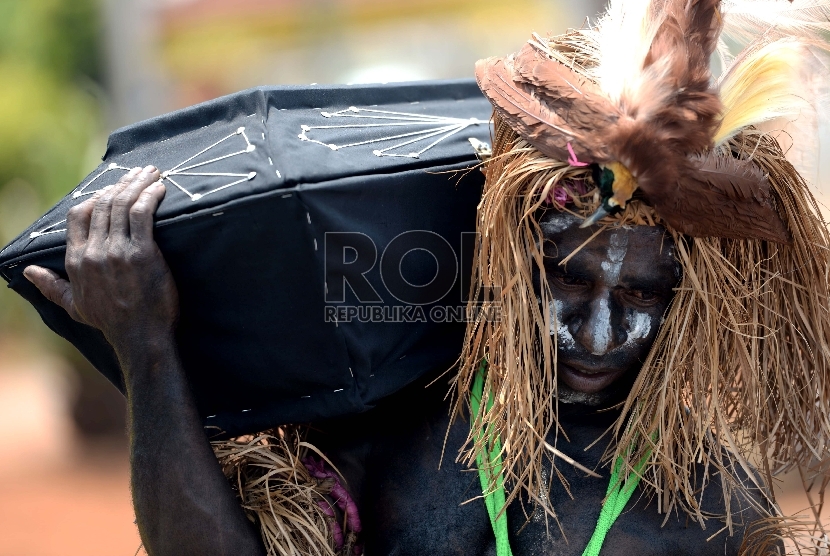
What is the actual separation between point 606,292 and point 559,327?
0.13 m

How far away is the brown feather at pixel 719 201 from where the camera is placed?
4.99ft

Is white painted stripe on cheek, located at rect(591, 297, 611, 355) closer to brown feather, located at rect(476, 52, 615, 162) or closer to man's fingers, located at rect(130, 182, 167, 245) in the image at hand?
brown feather, located at rect(476, 52, 615, 162)

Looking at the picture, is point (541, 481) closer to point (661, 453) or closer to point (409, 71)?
point (661, 453)

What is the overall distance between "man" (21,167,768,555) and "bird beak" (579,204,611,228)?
8 centimetres

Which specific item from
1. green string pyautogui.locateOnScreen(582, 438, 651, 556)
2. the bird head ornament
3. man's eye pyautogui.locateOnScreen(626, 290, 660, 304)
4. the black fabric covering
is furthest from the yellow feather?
green string pyautogui.locateOnScreen(582, 438, 651, 556)

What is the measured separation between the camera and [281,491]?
187 centimetres

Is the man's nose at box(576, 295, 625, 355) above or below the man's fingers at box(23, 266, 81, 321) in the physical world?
below

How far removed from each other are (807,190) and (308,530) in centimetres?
130

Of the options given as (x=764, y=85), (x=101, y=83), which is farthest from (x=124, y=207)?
(x=101, y=83)

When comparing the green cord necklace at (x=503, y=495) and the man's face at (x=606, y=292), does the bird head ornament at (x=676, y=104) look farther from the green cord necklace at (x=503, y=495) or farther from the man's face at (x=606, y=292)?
the green cord necklace at (x=503, y=495)

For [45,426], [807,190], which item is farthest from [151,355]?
[45,426]

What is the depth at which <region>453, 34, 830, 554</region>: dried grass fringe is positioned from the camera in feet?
5.39

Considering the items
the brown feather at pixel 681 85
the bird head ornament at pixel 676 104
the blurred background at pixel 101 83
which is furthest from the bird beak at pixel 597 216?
the blurred background at pixel 101 83

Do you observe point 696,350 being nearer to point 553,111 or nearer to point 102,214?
point 553,111
